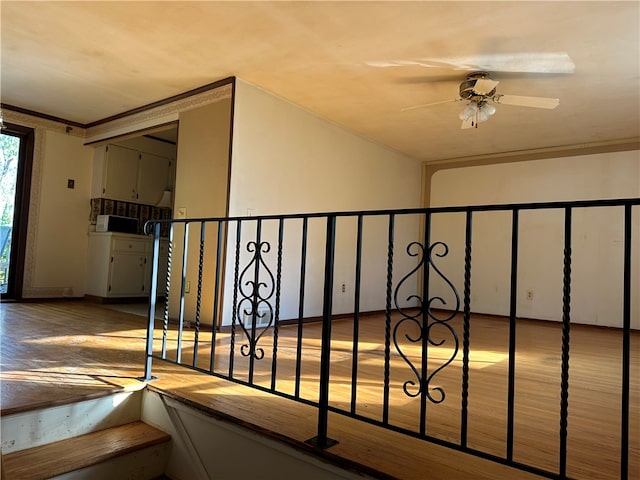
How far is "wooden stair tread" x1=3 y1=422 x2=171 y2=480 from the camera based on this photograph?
1.66 m

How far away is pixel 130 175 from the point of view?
6133 millimetres

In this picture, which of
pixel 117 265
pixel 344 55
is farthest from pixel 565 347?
pixel 117 265

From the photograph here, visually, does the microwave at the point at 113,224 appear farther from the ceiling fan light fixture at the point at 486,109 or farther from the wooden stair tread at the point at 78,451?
the ceiling fan light fixture at the point at 486,109

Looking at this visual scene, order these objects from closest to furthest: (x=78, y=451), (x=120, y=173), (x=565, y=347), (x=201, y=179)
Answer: (x=565, y=347) < (x=78, y=451) < (x=201, y=179) < (x=120, y=173)

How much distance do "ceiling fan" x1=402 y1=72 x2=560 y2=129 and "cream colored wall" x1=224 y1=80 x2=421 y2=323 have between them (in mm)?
1658

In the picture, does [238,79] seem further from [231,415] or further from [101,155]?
[231,415]

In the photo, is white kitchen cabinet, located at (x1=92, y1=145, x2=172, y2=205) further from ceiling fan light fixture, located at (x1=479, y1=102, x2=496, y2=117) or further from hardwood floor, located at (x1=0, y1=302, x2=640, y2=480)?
ceiling fan light fixture, located at (x1=479, y1=102, x2=496, y2=117)

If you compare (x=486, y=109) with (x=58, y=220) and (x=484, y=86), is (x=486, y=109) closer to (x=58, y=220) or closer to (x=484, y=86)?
(x=484, y=86)

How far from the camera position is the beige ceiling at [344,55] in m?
2.93

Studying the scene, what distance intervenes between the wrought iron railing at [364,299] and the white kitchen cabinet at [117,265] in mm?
501

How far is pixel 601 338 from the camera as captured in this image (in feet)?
15.5

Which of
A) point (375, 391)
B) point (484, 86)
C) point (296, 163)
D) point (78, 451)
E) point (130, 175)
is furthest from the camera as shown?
point (130, 175)

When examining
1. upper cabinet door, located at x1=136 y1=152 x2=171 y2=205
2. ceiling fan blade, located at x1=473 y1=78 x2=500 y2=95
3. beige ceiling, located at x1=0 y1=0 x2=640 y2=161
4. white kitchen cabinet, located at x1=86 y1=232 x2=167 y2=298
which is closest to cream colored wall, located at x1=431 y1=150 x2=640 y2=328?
beige ceiling, located at x1=0 y1=0 x2=640 y2=161

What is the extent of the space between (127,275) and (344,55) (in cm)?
411
